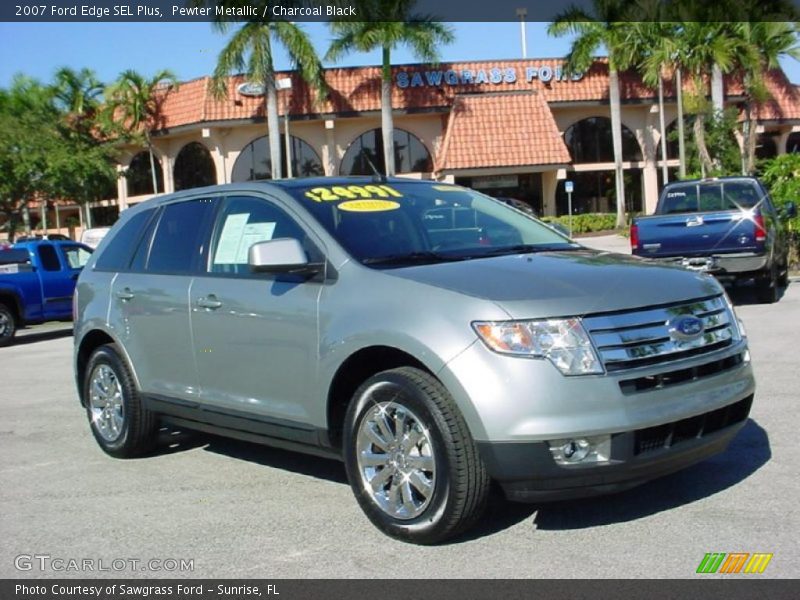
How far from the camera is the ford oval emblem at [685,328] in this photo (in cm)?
453

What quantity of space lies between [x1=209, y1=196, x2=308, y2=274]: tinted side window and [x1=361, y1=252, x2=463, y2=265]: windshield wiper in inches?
24.8

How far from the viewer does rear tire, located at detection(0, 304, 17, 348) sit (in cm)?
1708

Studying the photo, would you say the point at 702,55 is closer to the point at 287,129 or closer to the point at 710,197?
the point at 287,129

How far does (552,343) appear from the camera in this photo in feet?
14.1

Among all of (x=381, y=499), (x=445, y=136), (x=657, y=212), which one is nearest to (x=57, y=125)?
(x=445, y=136)

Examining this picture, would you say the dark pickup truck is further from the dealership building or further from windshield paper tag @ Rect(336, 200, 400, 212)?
the dealership building

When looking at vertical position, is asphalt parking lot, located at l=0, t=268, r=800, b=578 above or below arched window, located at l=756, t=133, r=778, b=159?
below

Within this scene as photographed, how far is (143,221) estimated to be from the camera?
7.02m

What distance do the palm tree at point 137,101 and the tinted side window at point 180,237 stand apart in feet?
121

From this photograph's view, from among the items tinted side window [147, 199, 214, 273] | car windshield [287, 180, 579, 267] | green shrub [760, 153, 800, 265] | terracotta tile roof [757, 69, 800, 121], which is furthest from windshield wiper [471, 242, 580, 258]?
Result: terracotta tile roof [757, 69, 800, 121]

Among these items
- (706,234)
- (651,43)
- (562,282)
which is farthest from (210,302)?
(651,43)

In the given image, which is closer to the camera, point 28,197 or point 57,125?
point 28,197
